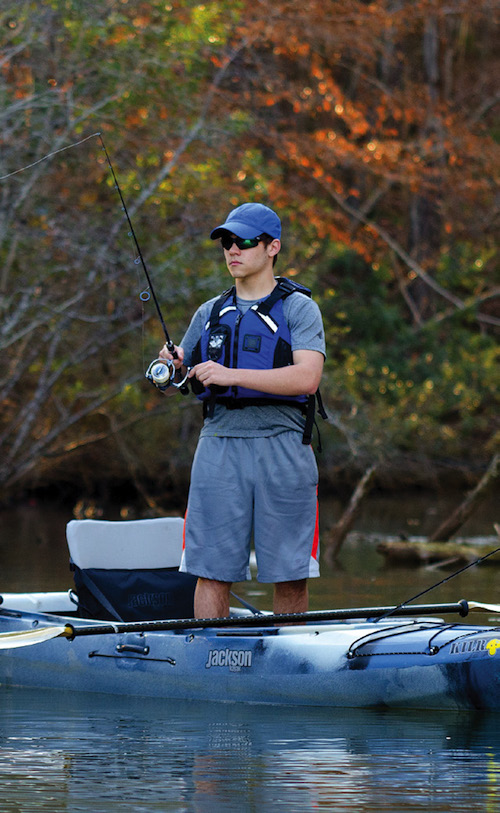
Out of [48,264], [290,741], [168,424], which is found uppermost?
[48,264]

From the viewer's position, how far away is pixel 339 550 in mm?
10031

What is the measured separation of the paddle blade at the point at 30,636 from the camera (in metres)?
4.84

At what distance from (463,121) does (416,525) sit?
8.34m

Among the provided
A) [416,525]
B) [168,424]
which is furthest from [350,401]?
[168,424]

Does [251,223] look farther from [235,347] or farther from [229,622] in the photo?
[229,622]

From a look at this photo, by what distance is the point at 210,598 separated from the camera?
4809 millimetres

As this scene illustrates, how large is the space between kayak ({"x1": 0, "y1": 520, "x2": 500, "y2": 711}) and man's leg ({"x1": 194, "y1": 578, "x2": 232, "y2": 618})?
58 mm

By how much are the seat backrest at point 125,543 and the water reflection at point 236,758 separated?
2.02 feet

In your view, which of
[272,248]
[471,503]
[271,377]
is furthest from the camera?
[471,503]

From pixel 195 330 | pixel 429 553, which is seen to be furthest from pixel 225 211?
pixel 195 330

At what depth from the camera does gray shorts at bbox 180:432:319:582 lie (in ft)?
15.3

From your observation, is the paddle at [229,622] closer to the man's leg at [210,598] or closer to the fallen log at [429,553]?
the man's leg at [210,598]

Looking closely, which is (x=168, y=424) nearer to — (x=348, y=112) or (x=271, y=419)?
(x=348, y=112)

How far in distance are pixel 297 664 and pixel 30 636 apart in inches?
35.4
